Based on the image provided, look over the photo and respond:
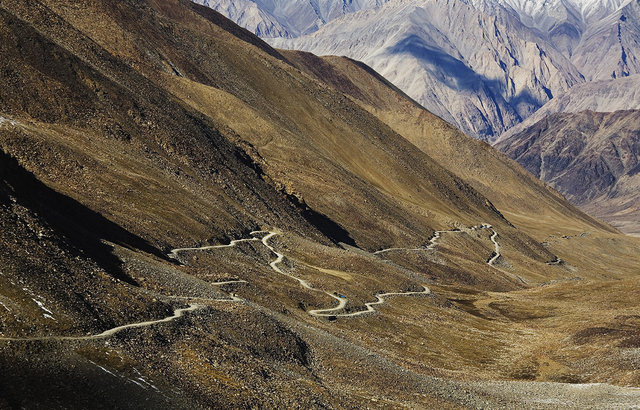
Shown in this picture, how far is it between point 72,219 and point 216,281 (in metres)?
16.6

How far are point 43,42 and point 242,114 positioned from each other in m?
74.7

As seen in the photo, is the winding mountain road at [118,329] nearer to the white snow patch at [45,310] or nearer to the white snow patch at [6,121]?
the white snow patch at [45,310]

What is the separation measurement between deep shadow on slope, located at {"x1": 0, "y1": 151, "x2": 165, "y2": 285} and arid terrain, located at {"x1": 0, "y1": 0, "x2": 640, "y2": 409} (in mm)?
354

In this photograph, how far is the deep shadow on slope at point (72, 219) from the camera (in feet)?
193

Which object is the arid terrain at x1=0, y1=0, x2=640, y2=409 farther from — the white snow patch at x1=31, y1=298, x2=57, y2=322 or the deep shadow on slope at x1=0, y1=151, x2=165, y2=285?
the deep shadow on slope at x1=0, y1=151, x2=165, y2=285

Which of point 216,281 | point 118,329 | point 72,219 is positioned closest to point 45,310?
point 118,329

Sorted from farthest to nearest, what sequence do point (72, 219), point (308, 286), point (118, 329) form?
point (308, 286) → point (72, 219) → point (118, 329)

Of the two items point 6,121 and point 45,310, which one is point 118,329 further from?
point 6,121

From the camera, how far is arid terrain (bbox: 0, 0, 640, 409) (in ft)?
145

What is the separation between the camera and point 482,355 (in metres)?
96.0

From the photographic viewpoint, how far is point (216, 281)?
3174 inches

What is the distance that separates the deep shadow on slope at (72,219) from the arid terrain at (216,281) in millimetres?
354

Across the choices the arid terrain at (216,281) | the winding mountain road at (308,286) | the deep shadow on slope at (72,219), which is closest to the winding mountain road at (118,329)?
the arid terrain at (216,281)

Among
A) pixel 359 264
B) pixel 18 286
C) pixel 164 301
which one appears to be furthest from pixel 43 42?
pixel 18 286
